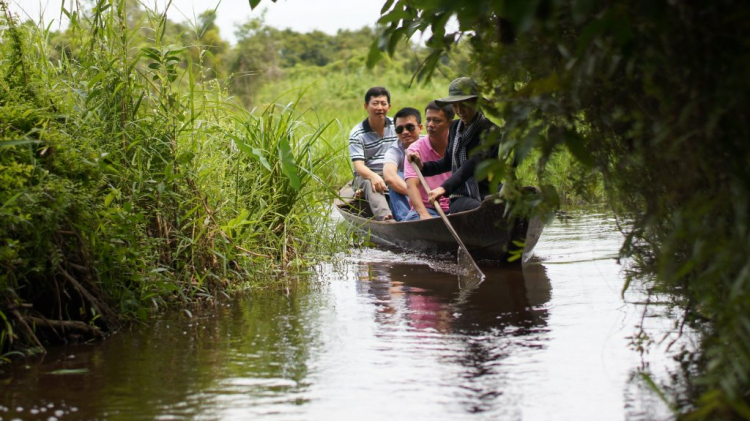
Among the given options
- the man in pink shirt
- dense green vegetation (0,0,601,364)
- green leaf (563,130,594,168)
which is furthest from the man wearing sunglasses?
green leaf (563,130,594,168)

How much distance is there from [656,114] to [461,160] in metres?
4.66

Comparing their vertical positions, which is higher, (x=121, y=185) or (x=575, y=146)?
(x=121, y=185)

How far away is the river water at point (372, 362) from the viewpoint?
351 centimetres

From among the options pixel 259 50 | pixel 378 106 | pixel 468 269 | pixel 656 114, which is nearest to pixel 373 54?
pixel 656 114

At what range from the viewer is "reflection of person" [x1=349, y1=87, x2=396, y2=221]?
9.13 metres

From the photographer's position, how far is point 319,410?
3486 mm

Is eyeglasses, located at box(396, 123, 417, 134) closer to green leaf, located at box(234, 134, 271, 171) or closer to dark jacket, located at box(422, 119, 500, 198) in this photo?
dark jacket, located at box(422, 119, 500, 198)

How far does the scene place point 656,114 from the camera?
9.34 feet

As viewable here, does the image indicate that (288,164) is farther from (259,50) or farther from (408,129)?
(259,50)

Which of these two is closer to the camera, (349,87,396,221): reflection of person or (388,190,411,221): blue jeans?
(388,190,411,221): blue jeans

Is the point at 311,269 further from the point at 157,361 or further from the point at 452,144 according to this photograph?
the point at 157,361

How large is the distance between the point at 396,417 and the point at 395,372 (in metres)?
0.62

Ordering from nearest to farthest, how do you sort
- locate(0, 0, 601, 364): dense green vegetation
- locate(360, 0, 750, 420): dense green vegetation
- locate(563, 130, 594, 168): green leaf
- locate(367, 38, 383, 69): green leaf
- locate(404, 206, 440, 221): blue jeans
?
locate(360, 0, 750, 420): dense green vegetation < locate(563, 130, 594, 168): green leaf < locate(367, 38, 383, 69): green leaf < locate(0, 0, 601, 364): dense green vegetation < locate(404, 206, 440, 221): blue jeans

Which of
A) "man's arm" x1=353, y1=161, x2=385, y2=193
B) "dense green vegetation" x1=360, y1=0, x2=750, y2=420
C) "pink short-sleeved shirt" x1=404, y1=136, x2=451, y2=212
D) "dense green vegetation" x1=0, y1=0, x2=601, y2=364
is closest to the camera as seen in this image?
"dense green vegetation" x1=360, y1=0, x2=750, y2=420
